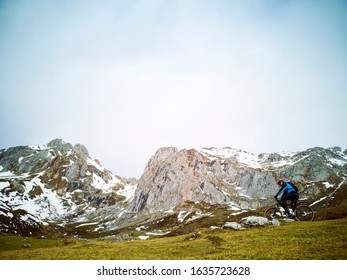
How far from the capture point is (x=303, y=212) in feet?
102

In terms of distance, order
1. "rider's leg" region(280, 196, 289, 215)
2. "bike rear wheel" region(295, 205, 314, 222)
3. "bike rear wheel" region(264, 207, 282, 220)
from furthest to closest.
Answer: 1. "bike rear wheel" region(264, 207, 282, 220)
2. "bike rear wheel" region(295, 205, 314, 222)
3. "rider's leg" region(280, 196, 289, 215)

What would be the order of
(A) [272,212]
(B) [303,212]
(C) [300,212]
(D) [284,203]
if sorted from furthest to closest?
(A) [272,212] → (C) [300,212] → (B) [303,212] → (D) [284,203]

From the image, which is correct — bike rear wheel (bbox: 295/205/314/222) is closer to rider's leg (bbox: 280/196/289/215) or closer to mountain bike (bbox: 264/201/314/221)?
mountain bike (bbox: 264/201/314/221)

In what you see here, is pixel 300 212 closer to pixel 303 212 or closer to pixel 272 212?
pixel 303 212

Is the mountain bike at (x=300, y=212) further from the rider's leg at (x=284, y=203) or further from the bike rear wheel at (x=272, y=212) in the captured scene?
the rider's leg at (x=284, y=203)

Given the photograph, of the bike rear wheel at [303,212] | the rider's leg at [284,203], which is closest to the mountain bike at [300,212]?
the bike rear wheel at [303,212]

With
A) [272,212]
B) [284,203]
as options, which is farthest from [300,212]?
[284,203]

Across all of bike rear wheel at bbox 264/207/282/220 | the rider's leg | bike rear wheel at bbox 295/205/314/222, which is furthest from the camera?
bike rear wheel at bbox 264/207/282/220

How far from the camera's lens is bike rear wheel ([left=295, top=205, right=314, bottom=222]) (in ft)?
102

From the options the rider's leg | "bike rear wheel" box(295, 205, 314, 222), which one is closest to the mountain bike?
"bike rear wheel" box(295, 205, 314, 222)

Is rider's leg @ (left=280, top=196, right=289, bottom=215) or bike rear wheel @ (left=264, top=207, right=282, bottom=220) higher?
rider's leg @ (left=280, top=196, right=289, bottom=215)

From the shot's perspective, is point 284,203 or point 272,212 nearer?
point 284,203

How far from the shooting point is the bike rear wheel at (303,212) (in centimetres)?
3102
